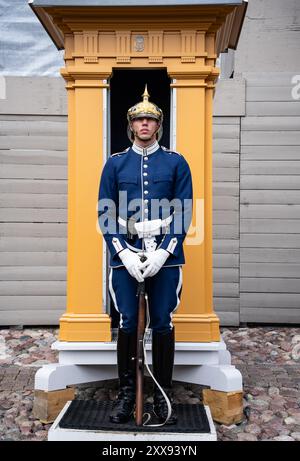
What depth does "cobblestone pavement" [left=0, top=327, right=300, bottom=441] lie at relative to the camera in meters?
3.17

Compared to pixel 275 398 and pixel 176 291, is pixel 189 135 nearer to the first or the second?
pixel 176 291

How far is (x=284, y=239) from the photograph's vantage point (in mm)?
5547

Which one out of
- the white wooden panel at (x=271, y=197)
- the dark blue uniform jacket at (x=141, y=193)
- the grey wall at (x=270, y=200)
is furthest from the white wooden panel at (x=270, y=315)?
the dark blue uniform jacket at (x=141, y=193)

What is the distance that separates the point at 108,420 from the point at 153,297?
2.16ft

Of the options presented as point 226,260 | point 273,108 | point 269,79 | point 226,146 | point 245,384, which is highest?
point 269,79

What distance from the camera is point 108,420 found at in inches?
115

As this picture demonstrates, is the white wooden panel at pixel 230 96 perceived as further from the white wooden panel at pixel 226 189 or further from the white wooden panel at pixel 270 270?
the white wooden panel at pixel 270 270

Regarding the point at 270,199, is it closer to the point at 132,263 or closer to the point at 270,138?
the point at 270,138

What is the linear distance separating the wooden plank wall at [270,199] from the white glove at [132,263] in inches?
110

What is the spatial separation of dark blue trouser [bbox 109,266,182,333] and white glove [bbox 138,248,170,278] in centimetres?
11

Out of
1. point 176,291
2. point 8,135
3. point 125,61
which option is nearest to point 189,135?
point 125,61

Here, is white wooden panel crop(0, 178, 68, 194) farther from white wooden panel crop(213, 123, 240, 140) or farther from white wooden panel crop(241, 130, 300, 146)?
white wooden panel crop(241, 130, 300, 146)

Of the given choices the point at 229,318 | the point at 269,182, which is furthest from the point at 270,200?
the point at 229,318

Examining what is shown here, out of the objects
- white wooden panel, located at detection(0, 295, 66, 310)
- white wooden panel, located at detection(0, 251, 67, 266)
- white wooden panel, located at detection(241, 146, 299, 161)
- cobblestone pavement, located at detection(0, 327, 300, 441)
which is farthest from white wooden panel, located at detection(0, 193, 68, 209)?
white wooden panel, located at detection(241, 146, 299, 161)
